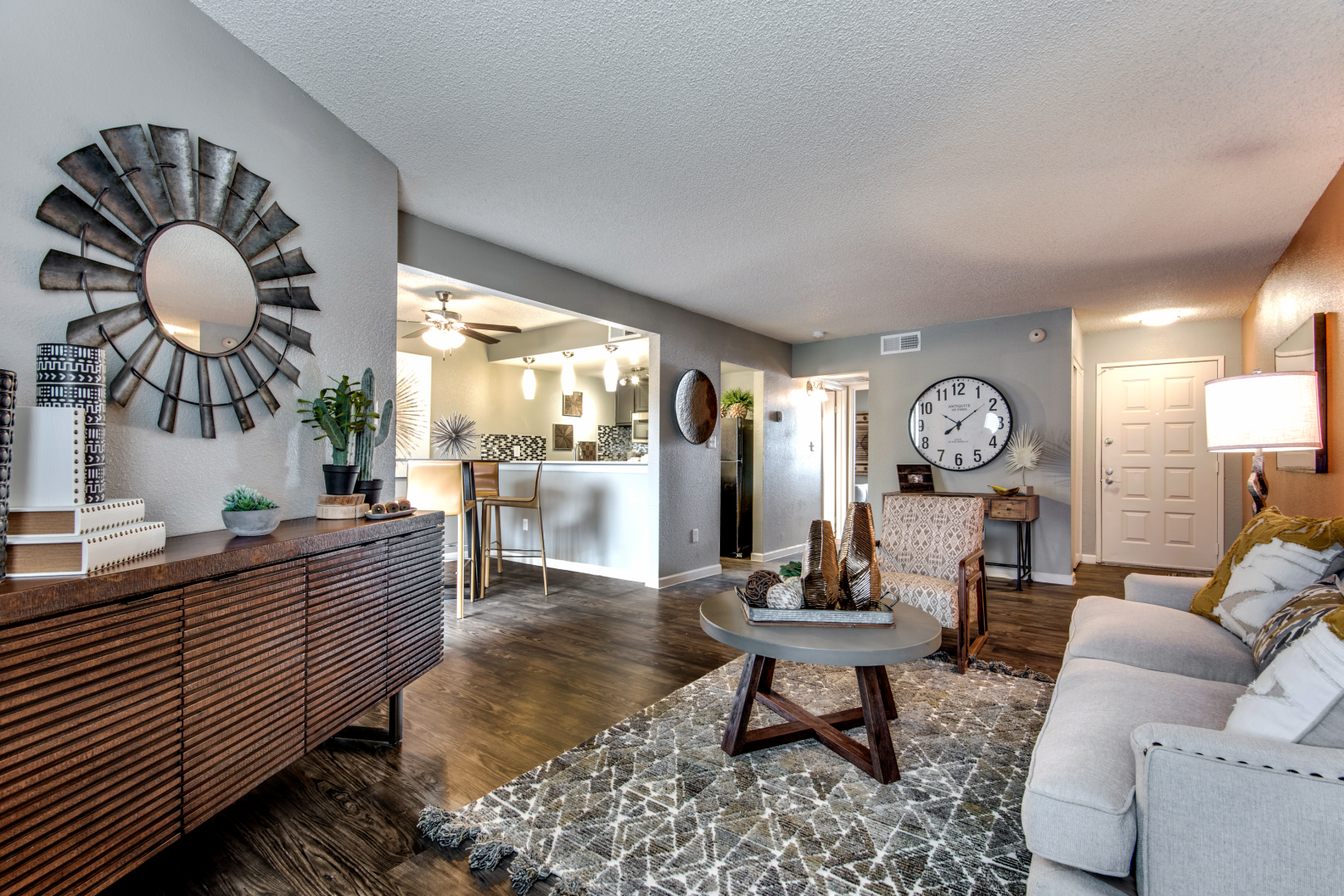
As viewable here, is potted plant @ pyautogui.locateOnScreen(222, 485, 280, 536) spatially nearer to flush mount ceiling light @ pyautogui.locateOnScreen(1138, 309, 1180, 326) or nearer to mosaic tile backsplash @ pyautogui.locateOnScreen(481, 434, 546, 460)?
mosaic tile backsplash @ pyautogui.locateOnScreen(481, 434, 546, 460)

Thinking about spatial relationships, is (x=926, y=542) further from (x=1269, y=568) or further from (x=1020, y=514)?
(x=1020, y=514)

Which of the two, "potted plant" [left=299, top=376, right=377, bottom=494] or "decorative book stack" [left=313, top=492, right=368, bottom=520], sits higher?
"potted plant" [left=299, top=376, right=377, bottom=494]

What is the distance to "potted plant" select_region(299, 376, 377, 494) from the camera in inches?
82.6

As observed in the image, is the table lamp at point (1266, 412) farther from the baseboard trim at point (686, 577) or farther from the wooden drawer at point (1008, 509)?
the baseboard trim at point (686, 577)

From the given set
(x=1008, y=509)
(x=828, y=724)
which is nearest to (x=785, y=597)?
(x=828, y=724)

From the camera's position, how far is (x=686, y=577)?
5.25 meters

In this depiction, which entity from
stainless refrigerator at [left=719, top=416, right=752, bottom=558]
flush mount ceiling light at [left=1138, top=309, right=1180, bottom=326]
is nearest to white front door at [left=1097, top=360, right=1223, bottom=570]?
flush mount ceiling light at [left=1138, top=309, right=1180, bottom=326]

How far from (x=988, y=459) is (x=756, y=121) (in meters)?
4.31

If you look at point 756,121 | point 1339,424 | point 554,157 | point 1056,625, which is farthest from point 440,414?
point 1339,424

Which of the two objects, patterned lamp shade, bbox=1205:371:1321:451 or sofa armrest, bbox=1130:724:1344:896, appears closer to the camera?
sofa armrest, bbox=1130:724:1344:896

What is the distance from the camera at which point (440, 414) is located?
21.8 feet

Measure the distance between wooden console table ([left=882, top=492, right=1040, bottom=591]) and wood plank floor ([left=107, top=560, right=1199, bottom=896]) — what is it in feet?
1.73

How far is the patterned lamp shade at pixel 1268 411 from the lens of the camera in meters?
2.37

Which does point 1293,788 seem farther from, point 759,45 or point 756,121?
point 756,121
